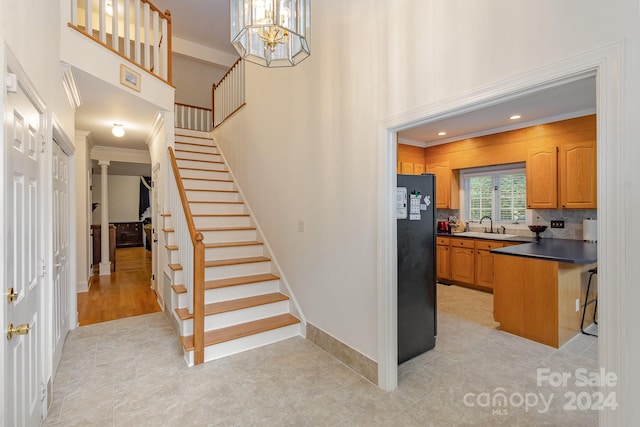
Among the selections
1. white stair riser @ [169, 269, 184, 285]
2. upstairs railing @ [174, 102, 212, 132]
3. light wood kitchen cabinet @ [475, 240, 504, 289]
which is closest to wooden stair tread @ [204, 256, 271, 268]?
white stair riser @ [169, 269, 184, 285]

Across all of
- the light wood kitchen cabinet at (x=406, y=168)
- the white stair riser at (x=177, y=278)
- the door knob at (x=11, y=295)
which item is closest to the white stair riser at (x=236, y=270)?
the white stair riser at (x=177, y=278)

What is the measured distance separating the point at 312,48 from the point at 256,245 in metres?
2.55

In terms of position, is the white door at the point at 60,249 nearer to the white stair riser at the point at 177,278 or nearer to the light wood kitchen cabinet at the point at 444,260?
the white stair riser at the point at 177,278

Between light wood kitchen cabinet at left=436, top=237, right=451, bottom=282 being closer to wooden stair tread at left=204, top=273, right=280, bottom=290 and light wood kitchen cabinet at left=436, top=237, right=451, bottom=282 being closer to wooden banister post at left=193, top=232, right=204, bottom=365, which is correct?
wooden stair tread at left=204, top=273, right=280, bottom=290

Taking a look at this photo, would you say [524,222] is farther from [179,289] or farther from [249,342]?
[179,289]

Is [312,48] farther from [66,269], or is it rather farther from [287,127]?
[66,269]

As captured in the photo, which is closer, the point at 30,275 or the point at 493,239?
the point at 30,275

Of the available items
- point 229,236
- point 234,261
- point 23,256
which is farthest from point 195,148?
point 23,256

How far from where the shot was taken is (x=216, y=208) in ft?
15.2

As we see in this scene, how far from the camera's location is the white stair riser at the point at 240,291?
3273mm

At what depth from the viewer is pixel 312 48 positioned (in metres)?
3.13

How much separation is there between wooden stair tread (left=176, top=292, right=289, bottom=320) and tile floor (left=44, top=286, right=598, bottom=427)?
1.34ft

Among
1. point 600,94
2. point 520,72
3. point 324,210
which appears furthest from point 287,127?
point 600,94

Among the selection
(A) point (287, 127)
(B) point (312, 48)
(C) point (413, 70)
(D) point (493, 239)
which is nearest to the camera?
(C) point (413, 70)
